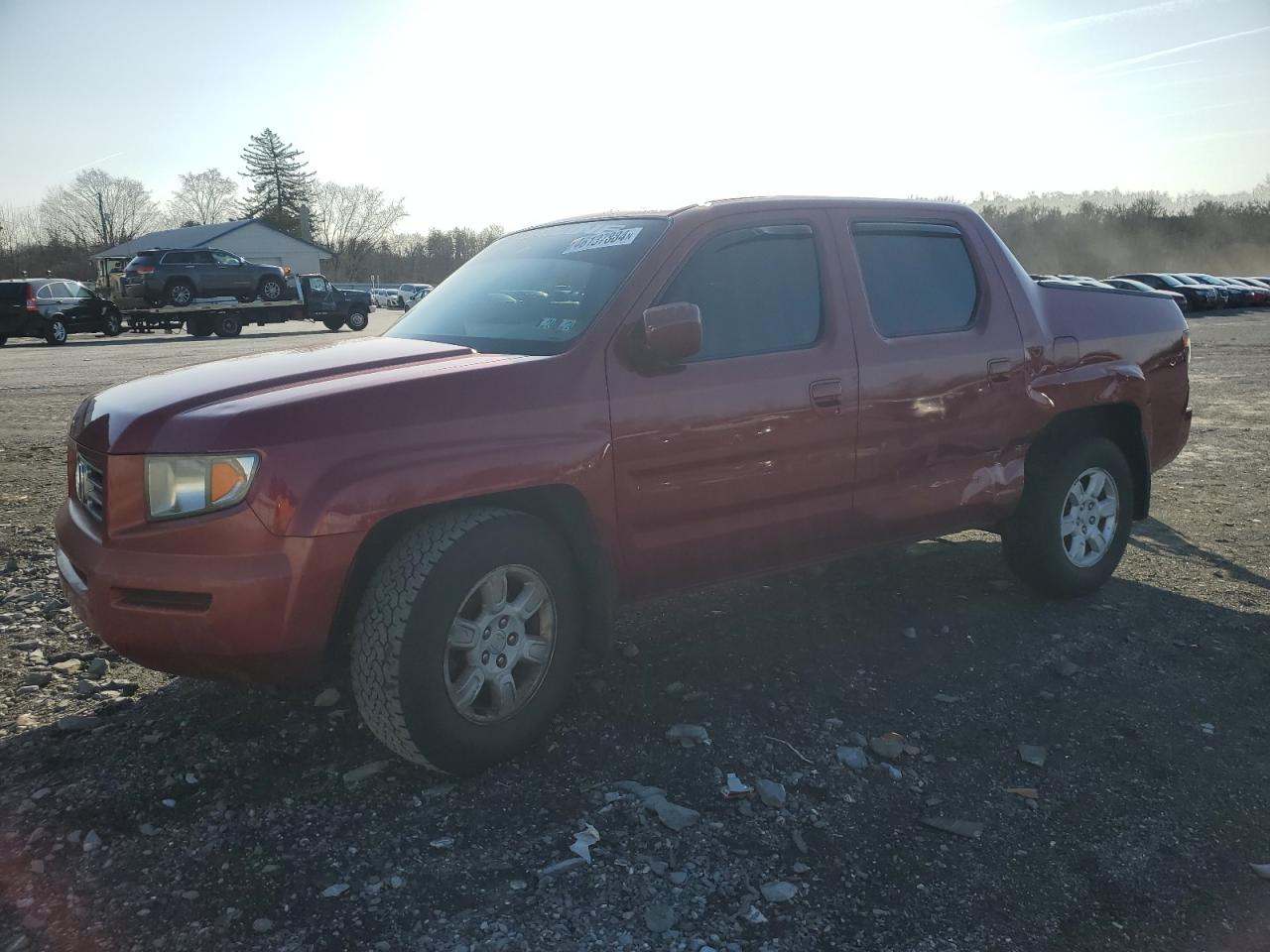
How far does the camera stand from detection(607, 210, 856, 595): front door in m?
3.26

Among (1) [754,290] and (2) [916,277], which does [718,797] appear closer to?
(1) [754,290]

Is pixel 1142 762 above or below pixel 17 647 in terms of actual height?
below

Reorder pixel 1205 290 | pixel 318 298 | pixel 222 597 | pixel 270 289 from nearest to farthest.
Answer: pixel 222 597 < pixel 270 289 < pixel 318 298 < pixel 1205 290

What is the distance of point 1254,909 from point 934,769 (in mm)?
934

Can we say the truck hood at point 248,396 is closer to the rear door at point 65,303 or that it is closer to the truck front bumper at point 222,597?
the truck front bumper at point 222,597

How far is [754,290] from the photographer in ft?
12.0

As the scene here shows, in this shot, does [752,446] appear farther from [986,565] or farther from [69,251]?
[69,251]

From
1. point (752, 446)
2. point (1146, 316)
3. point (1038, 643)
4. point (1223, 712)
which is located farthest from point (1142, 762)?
point (1146, 316)

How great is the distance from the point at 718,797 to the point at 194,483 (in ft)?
5.98

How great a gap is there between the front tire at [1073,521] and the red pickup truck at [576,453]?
2 cm

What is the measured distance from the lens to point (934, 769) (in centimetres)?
314

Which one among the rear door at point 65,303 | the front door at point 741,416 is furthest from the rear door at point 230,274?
the front door at point 741,416

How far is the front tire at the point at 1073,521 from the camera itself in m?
4.48

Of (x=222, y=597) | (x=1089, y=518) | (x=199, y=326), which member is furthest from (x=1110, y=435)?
(x=199, y=326)
